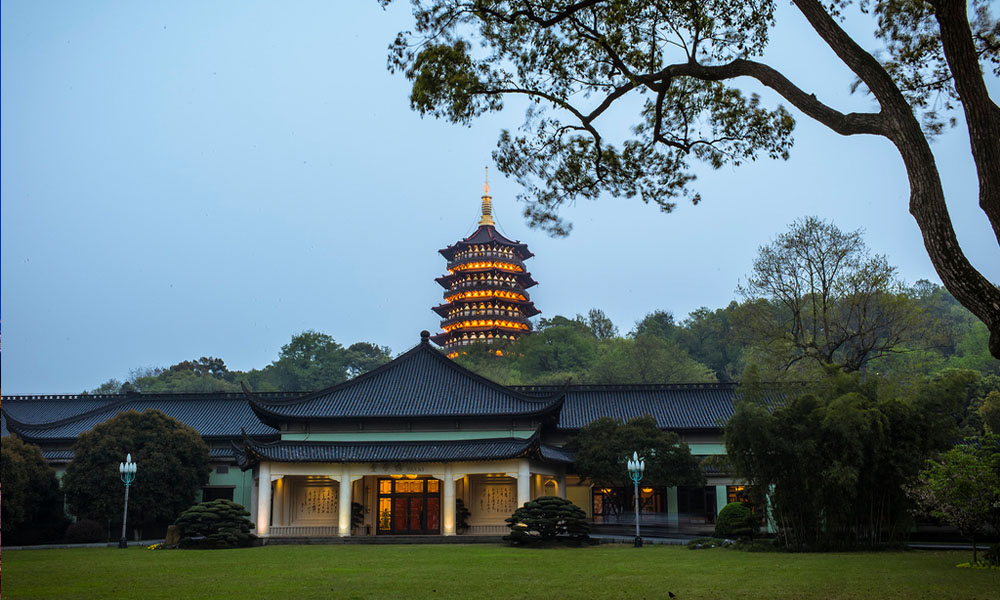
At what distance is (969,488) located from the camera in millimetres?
13016

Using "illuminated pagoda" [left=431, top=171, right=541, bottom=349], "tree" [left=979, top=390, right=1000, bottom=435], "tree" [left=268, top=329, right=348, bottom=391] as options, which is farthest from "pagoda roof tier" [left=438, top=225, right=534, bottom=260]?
"tree" [left=979, top=390, right=1000, bottom=435]

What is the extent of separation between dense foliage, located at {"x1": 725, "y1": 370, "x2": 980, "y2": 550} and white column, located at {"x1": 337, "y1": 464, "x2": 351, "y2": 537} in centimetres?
1224

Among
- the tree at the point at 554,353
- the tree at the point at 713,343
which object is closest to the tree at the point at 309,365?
the tree at the point at 554,353

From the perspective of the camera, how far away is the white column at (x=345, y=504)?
2466 cm

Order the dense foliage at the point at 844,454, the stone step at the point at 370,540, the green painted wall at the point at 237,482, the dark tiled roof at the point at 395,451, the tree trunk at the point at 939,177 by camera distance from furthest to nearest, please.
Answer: the green painted wall at the point at 237,482
the dark tiled roof at the point at 395,451
the stone step at the point at 370,540
the dense foliage at the point at 844,454
the tree trunk at the point at 939,177

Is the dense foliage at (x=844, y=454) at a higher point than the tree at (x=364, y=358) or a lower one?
lower

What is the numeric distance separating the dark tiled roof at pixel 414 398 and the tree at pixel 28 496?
7.08 m

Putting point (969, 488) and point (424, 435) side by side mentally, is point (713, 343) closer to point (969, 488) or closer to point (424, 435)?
point (424, 435)

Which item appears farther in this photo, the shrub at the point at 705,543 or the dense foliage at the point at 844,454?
the shrub at the point at 705,543

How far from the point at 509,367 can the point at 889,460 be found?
131 ft

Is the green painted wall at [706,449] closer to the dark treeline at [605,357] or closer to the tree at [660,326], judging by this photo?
the dark treeline at [605,357]

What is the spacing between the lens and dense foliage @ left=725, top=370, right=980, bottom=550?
683 inches

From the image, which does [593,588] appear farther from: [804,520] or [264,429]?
[264,429]

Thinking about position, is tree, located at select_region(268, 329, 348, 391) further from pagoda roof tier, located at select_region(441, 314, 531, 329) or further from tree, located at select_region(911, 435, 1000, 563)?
tree, located at select_region(911, 435, 1000, 563)
